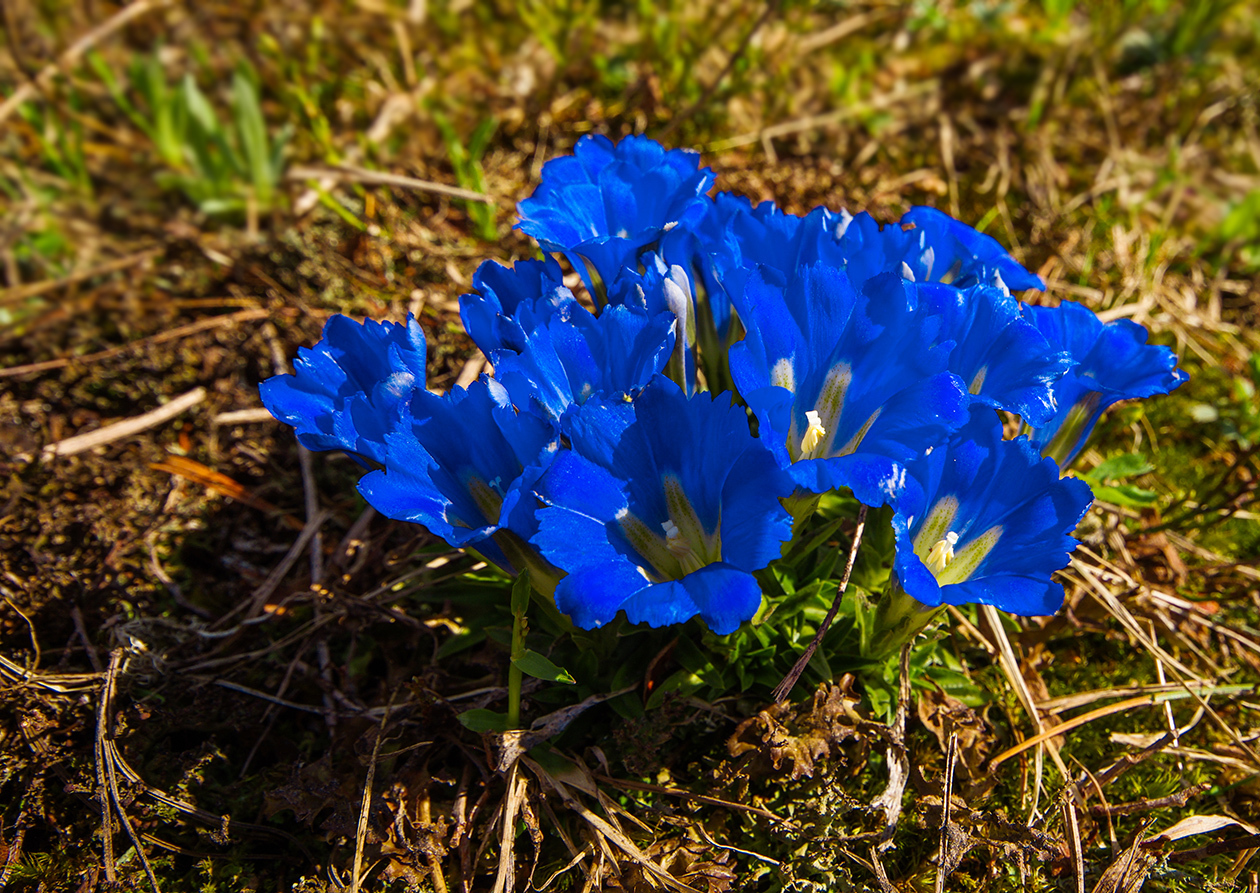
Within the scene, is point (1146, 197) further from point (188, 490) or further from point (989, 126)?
point (188, 490)

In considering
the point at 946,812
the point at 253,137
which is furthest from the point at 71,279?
the point at 946,812

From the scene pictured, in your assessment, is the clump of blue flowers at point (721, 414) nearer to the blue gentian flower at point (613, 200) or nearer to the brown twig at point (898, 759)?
the blue gentian flower at point (613, 200)

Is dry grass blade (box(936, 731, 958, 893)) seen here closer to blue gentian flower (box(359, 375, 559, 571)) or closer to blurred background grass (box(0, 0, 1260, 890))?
blurred background grass (box(0, 0, 1260, 890))

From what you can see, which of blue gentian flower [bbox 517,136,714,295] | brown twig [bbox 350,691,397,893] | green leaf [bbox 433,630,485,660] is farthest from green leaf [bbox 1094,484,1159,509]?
brown twig [bbox 350,691,397,893]

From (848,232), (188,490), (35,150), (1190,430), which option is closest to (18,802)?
(188,490)

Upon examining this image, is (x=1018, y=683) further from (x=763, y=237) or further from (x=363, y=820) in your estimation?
(x=363, y=820)

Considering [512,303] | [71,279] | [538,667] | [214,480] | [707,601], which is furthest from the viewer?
[71,279]
